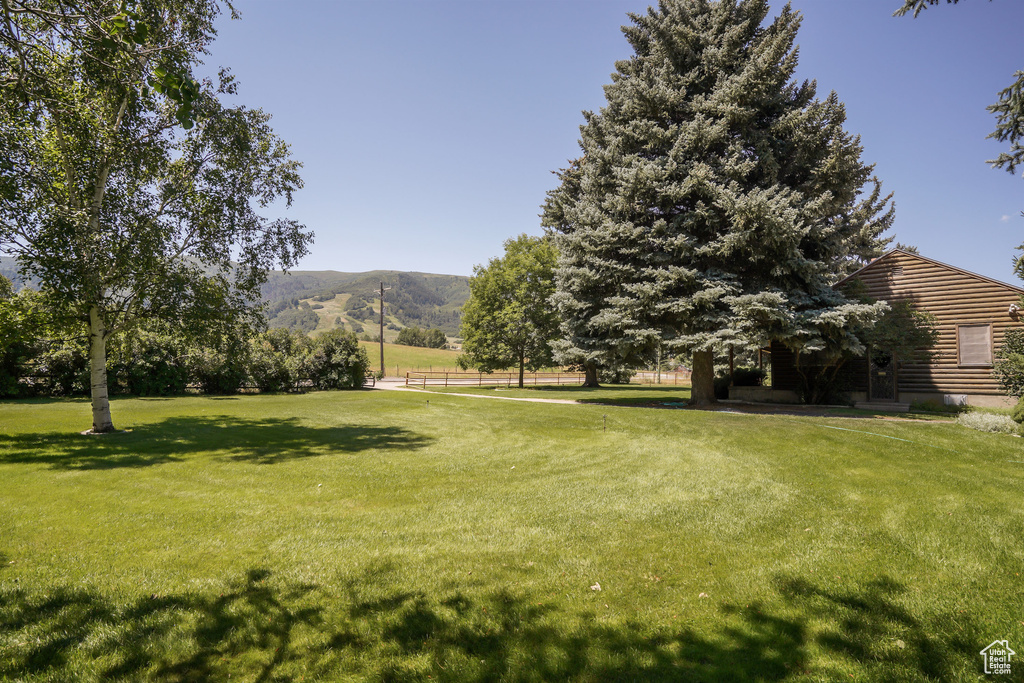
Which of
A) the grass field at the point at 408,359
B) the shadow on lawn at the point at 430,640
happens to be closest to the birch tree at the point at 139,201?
the shadow on lawn at the point at 430,640

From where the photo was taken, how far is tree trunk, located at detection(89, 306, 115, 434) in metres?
12.5

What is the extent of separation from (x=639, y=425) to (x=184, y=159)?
15.5m

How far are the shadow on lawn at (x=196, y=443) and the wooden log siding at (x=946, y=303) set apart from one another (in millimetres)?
19928

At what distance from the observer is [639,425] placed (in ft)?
43.4

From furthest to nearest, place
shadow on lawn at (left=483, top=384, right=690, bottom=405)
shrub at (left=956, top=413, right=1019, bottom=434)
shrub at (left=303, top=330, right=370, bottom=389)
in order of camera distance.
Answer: shrub at (left=303, top=330, right=370, bottom=389)
shadow on lawn at (left=483, top=384, right=690, bottom=405)
shrub at (left=956, top=413, right=1019, bottom=434)

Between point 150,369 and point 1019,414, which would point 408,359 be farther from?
point 1019,414

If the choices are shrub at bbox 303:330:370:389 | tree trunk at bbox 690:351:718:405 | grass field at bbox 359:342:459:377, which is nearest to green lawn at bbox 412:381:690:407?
tree trunk at bbox 690:351:718:405

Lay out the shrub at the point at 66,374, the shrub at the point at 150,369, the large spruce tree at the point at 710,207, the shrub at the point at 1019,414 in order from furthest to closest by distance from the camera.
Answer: the shrub at the point at 150,369
the shrub at the point at 66,374
the large spruce tree at the point at 710,207
the shrub at the point at 1019,414

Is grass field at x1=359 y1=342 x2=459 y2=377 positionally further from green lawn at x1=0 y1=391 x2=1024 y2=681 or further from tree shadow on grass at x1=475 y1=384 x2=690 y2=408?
green lawn at x1=0 y1=391 x2=1024 y2=681

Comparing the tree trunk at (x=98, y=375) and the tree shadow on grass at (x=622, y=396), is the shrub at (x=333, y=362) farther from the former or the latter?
the tree trunk at (x=98, y=375)

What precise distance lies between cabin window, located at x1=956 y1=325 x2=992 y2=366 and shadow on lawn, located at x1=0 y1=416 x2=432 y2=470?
67.4ft

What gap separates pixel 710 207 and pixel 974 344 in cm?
1149

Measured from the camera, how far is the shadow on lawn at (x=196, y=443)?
943 cm

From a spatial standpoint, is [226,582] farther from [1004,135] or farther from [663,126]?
[1004,135]
